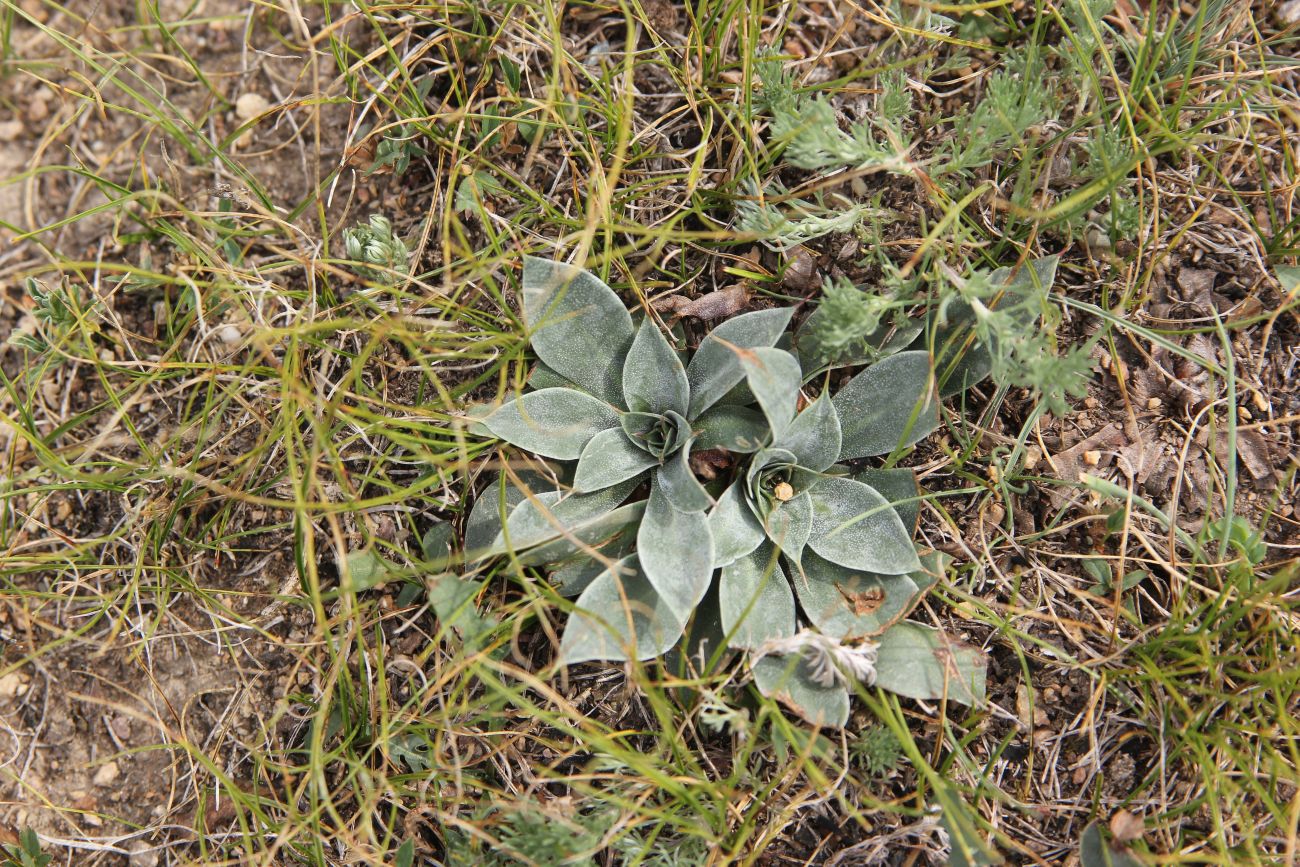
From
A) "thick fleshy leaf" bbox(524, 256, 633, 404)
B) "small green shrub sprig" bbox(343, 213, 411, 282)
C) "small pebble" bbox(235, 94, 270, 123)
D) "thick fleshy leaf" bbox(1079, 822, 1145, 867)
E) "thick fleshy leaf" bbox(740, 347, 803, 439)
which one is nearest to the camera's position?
"thick fleshy leaf" bbox(740, 347, 803, 439)

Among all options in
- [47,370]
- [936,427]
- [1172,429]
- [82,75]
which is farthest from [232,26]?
[1172,429]

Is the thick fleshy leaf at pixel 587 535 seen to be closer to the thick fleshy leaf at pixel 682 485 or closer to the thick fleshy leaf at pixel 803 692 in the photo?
the thick fleshy leaf at pixel 682 485

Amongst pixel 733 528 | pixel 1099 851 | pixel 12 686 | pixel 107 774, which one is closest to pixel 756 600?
pixel 733 528

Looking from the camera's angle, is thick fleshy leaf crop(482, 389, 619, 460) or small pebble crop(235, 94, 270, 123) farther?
small pebble crop(235, 94, 270, 123)

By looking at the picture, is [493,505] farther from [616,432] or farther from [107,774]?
[107,774]

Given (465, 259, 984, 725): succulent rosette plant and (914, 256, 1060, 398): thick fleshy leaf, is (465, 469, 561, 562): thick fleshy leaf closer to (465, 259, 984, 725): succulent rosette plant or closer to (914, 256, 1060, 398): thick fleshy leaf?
(465, 259, 984, 725): succulent rosette plant

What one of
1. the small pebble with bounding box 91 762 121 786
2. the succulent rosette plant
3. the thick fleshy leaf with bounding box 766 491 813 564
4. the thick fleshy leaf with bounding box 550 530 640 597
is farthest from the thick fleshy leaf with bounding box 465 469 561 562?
the small pebble with bounding box 91 762 121 786
